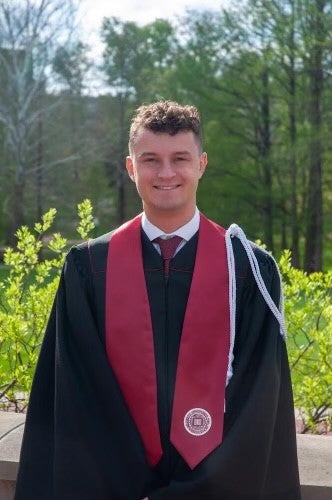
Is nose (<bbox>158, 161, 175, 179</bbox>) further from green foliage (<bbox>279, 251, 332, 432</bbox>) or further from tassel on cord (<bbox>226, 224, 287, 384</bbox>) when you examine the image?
green foliage (<bbox>279, 251, 332, 432</bbox>)

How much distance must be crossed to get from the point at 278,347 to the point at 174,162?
672 mm

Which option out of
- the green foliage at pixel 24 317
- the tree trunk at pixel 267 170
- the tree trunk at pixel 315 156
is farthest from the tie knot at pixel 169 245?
the tree trunk at pixel 267 170

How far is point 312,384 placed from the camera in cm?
411

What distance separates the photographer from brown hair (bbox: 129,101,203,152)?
2.56 m

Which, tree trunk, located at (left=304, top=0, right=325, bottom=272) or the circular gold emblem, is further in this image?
tree trunk, located at (left=304, top=0, right=325, bottom=272)

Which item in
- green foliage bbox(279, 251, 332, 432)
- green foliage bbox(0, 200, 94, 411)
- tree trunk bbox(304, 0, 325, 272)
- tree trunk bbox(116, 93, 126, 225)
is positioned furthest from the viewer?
tree trunk bbox(116, 93, 126, 225)

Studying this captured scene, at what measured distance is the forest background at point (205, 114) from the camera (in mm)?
24812

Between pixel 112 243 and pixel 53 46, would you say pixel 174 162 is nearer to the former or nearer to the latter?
pixel 112 243

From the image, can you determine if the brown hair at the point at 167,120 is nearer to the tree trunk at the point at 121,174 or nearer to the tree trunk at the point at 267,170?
the tree trunk at the point at 267,170

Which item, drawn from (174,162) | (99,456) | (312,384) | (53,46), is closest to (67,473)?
(99,456)

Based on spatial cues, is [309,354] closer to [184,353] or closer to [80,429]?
[184,353]

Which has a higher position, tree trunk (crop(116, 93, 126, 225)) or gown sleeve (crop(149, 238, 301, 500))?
tree trunk (crop(116, 93, 126, 225))

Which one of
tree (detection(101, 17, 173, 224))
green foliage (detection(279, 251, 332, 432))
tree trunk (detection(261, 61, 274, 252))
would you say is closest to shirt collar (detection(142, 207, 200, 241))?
green foliage (detection(279, 251, 332, 432))

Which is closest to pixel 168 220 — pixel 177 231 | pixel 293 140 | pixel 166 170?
pixel 177 231
